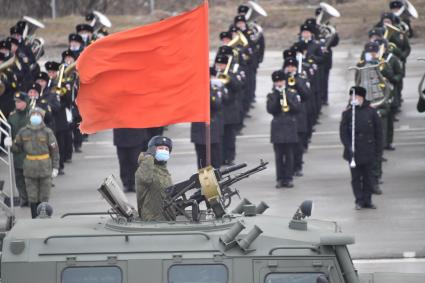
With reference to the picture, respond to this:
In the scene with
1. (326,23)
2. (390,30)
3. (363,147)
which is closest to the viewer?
(363,147)

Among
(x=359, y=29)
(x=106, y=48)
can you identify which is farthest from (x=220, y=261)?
(x=359, y=29)

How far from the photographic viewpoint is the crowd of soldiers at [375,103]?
71.3 ft

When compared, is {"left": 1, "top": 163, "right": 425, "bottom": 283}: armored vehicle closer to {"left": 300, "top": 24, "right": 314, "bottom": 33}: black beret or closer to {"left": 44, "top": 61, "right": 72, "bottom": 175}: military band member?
{"left": 44, "top": 61, "right": 72, "bottom": 175}: military band member

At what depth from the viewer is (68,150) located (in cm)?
2633

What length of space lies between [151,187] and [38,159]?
718 cm

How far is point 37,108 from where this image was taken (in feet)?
72.7

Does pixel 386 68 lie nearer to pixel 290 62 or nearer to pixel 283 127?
pixel 290 62

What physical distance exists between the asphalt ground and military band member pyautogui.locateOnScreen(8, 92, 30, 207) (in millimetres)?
471

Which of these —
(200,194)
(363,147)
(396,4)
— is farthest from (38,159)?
(396,4)

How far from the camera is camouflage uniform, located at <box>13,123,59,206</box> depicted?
2152 cm

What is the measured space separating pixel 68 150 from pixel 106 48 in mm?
10662

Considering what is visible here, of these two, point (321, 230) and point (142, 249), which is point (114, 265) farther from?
point (321, 230)

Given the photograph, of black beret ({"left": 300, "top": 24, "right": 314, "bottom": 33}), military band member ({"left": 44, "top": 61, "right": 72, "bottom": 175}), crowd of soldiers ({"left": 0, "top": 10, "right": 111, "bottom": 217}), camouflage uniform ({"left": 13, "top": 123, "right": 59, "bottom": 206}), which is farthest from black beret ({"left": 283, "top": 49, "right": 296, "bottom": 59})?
camouflage uniform ({"left": 13, "top": 123, "right": 59, "bottom": 206})

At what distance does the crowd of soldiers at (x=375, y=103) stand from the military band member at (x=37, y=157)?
4048mm
